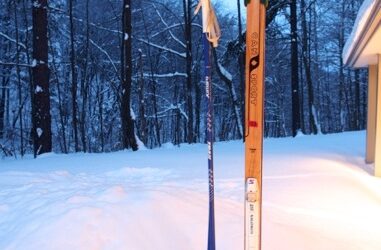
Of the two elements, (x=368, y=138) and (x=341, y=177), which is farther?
(x=368, y=138)

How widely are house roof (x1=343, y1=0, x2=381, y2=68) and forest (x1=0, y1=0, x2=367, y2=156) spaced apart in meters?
7.52

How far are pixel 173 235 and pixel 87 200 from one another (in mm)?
1285

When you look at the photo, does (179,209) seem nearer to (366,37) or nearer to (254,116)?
(254,116)

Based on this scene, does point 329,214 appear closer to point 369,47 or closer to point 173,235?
point 173,235

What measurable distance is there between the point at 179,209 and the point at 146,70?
75.7ft

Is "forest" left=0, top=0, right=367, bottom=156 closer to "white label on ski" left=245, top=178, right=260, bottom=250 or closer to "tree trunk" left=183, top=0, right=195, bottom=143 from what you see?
"tree trunk" left=183, top=0, right=195, bottom=143

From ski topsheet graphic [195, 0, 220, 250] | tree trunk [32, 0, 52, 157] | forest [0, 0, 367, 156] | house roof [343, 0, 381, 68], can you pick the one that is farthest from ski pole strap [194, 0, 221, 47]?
forest [0, 0, 367, 156]

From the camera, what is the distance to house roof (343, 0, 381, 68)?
5.89 m

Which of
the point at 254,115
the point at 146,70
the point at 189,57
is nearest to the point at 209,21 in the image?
the point at 254,115

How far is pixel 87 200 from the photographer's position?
466cm

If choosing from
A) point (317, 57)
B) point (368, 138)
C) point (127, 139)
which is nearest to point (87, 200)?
point (368, 138)

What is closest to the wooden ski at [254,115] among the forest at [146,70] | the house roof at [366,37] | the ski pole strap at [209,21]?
the ski pole strap at [209,21]

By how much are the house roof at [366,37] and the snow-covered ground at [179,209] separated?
2008 mm

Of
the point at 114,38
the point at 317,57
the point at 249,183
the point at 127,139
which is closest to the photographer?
the point at 249,183
